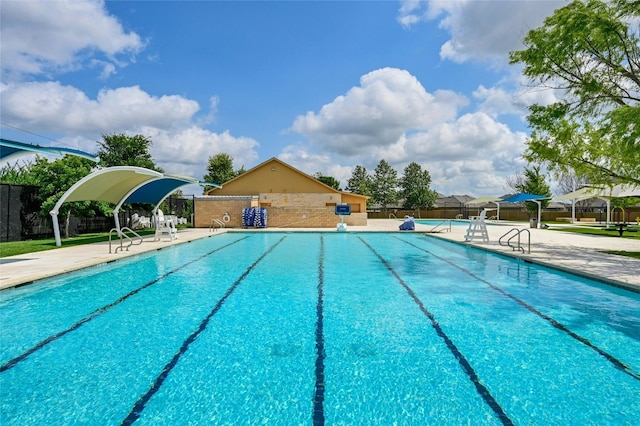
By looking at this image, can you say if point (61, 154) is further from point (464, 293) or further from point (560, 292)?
point (560, 292)

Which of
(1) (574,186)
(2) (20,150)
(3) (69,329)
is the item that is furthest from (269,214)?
(1) (574,186)

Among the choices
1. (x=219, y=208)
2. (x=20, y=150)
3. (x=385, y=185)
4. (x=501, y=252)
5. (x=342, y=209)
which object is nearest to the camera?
(x=20, y=150)

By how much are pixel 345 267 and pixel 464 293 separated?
3499 millimetres

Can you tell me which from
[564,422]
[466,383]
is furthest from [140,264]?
[564,422]

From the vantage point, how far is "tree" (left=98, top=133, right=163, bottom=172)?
23344mm

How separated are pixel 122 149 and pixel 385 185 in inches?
1675

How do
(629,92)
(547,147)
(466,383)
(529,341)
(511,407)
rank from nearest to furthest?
1. (511,407)
2. (466,383)
3. (529,341)
4. (629,92)
5. (547,147)

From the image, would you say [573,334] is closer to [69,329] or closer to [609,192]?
[69,329]

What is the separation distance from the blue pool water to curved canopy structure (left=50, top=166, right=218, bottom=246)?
5639 millimetres

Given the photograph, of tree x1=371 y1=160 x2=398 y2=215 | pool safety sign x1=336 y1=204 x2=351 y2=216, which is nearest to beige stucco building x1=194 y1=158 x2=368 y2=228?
pool safety sign x1=336 y1=204 x2=351 y2=216

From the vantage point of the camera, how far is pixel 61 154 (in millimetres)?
9219

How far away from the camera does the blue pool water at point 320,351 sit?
293 cm

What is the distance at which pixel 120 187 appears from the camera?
15.0 metres

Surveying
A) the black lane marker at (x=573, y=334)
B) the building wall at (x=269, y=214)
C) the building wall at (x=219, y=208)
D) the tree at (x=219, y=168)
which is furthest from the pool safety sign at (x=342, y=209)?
the tree at (x=219, y=168)
